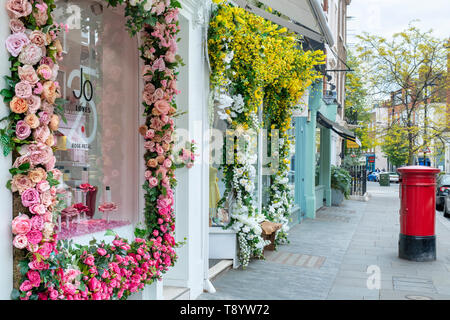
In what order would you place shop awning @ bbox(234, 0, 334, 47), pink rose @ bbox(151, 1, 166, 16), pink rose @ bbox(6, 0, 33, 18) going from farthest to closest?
1. shop awning @ bbox(234, 0, 334, 47)
2. pink rose @ bbox(151, 1, 166, 16)
3. pink rose @ bbox(6, 0, 33, 18)

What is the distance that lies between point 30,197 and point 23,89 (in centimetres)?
64

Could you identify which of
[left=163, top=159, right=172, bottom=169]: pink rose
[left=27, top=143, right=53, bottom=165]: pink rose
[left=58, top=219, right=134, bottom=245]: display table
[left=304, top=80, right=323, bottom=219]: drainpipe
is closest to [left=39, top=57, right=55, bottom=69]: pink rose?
[left=27, top=143, right=53, bottom=165]: pink rose

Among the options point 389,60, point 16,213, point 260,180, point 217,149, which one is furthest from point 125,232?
point 389,60

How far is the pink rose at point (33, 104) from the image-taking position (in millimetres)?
2621

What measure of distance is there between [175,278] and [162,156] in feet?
5.32

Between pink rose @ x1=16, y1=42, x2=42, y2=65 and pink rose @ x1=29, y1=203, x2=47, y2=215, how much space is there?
2.78 ft

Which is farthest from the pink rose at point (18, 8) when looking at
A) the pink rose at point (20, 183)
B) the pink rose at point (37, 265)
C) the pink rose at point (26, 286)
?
the pink rose at point (26, 286)

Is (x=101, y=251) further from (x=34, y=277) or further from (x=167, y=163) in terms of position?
(x=167, y=163)

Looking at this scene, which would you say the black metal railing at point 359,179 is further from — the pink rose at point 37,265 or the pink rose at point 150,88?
the pink rose at point 37,265

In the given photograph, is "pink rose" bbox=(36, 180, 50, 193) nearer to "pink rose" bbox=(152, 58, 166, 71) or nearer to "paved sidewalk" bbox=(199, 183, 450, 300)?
"pink rose" bbox=(152, 58, 166, 71)

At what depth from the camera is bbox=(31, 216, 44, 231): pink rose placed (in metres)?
2.65

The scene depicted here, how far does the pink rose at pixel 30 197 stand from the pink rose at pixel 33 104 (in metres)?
0.47

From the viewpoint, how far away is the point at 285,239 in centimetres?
845
